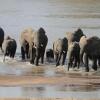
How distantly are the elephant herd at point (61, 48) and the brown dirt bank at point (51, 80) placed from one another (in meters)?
1.06

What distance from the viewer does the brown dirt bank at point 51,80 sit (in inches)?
624

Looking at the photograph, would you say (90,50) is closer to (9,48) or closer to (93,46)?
(93,46)

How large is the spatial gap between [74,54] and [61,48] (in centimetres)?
71

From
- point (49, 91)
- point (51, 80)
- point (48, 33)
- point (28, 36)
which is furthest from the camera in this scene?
point (48, 33)

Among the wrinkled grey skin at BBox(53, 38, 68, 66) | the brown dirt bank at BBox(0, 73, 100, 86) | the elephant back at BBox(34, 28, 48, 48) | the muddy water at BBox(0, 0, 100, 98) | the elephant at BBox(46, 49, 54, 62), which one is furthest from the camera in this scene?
the elephant at BBox(46, 49, 54, 62)

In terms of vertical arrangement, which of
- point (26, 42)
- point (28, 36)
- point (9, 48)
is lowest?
point (9, 48)

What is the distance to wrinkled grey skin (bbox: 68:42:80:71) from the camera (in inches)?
721

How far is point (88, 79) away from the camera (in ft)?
53.6

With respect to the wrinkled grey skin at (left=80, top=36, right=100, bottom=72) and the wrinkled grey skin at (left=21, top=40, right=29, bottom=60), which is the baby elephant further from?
the wrinkled grey skin at (left=80, top=36, right=100, bottom=72)

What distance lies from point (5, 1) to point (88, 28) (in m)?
25.8

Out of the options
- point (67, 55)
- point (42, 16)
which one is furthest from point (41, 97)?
point (42, 16)

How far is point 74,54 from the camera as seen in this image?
18.6 meters

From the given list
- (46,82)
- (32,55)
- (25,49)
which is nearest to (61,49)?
(32,55)

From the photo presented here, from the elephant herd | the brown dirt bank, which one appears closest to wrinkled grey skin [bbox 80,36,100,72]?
the elephant herd
